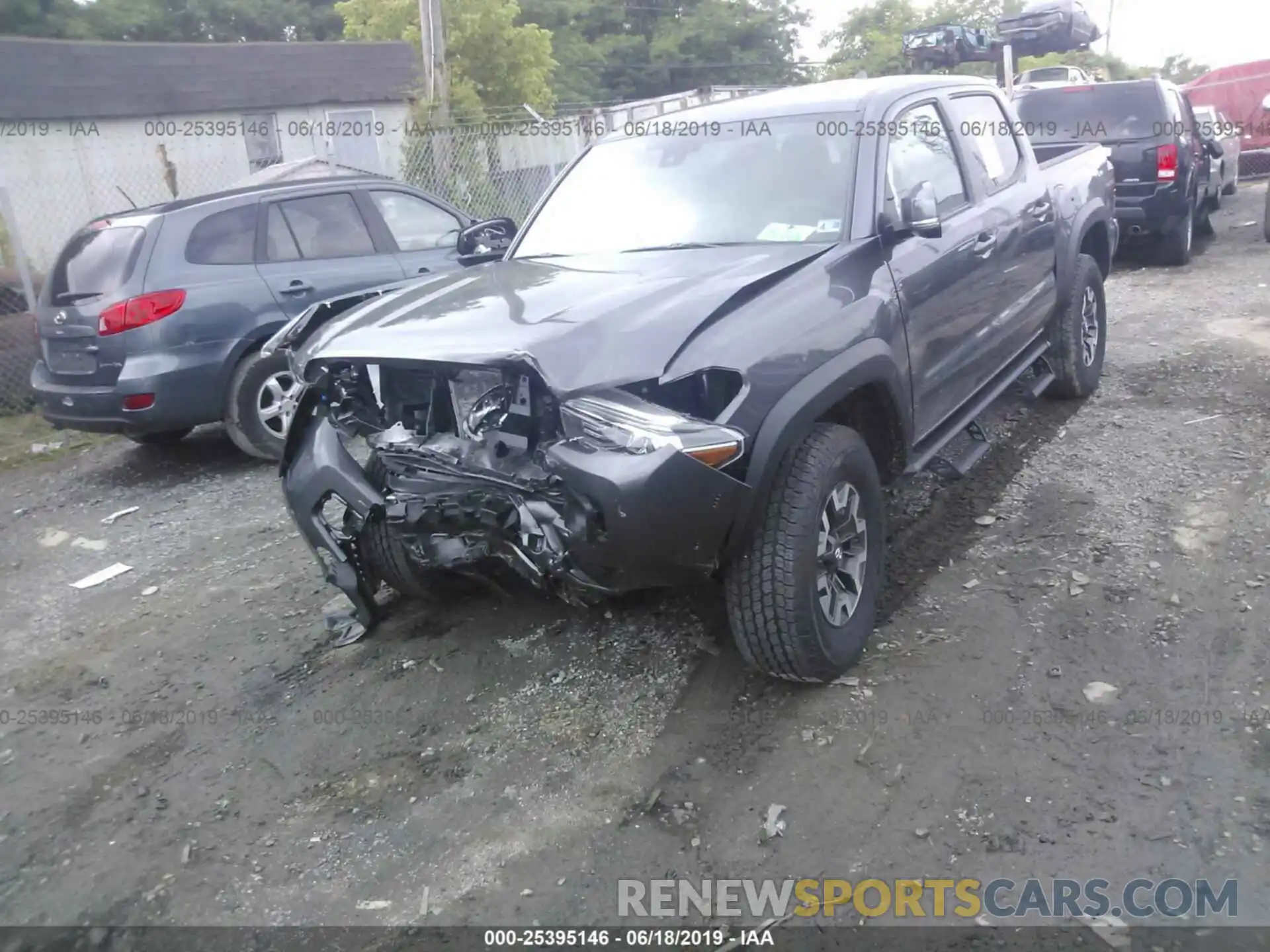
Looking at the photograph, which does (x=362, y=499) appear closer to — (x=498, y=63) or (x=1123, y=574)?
(x=1123, y=574)

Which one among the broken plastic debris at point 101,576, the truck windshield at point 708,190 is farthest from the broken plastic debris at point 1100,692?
the broken plastic debris at point 101,576

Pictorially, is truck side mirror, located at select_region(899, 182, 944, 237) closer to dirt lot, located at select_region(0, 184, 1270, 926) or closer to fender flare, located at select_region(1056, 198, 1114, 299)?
dirt lot, located at select_region(0, 184, 1270, 926)

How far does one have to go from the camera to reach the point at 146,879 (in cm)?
302

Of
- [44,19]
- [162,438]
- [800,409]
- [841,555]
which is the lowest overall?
[162,438]

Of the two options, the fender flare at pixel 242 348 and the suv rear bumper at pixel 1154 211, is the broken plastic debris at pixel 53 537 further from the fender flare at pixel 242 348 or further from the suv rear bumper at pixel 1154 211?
the suv rear bumper at pixel 1154 211

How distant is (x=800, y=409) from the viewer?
3.23 metres

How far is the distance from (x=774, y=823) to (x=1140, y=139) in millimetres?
9402

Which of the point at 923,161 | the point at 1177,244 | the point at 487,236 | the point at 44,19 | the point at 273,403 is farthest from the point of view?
the point at 44,19

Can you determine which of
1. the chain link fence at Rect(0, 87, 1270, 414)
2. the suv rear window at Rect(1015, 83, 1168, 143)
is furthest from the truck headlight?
the suv rear window at Rect(1015, 83, 1168, 143)

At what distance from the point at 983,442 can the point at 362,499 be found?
108 inches

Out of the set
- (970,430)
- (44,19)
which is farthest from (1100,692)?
(44,19)

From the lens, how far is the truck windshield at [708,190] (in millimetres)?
4016

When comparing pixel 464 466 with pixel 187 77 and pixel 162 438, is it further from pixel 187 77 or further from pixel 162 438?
pixel 187 77

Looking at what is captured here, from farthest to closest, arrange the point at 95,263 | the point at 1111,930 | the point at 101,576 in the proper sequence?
the point at 95,263
the point at 101,576
the point at 1111,930
